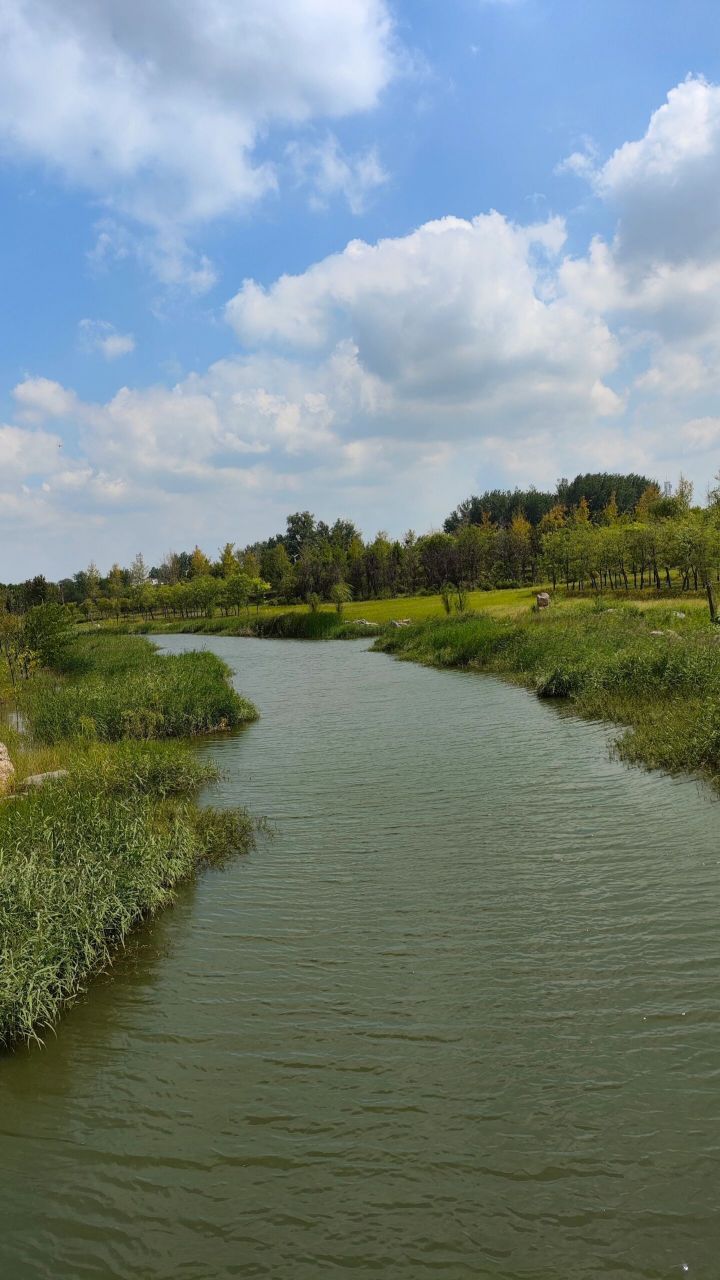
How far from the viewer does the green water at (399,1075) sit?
5.10 m

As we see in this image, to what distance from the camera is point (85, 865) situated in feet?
33.8

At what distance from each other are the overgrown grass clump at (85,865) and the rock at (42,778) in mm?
408

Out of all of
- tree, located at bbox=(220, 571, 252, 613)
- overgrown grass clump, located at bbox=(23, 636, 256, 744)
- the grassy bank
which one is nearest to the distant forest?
tree, located at bbox=(220, 571, 252, 613)

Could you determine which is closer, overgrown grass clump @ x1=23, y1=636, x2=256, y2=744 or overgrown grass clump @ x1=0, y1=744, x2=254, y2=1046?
overgrown grass clump @ x1=0, y1=744, x2=254, y2=1046

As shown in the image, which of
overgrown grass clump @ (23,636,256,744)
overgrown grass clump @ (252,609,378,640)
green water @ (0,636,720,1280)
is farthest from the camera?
overgrown grass clump @ (252,609,378,640)

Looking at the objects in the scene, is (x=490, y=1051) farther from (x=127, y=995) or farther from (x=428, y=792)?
(x=428, y=792)

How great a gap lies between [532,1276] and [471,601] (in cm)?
6285

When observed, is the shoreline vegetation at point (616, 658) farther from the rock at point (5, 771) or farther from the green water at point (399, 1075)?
the rock at point (5, 771)

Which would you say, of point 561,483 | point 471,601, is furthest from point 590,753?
point 561,483

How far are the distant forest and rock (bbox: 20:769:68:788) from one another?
38.4m

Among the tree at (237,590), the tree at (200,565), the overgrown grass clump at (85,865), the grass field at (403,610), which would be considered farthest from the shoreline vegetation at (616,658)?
the tree at (200,565)

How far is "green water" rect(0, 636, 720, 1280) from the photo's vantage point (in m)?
5.10

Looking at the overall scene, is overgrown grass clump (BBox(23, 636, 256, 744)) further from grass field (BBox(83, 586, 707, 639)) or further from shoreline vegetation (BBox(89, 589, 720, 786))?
grass field (BBox(83, 586, 707, 639))

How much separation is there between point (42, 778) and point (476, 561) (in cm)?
8543
